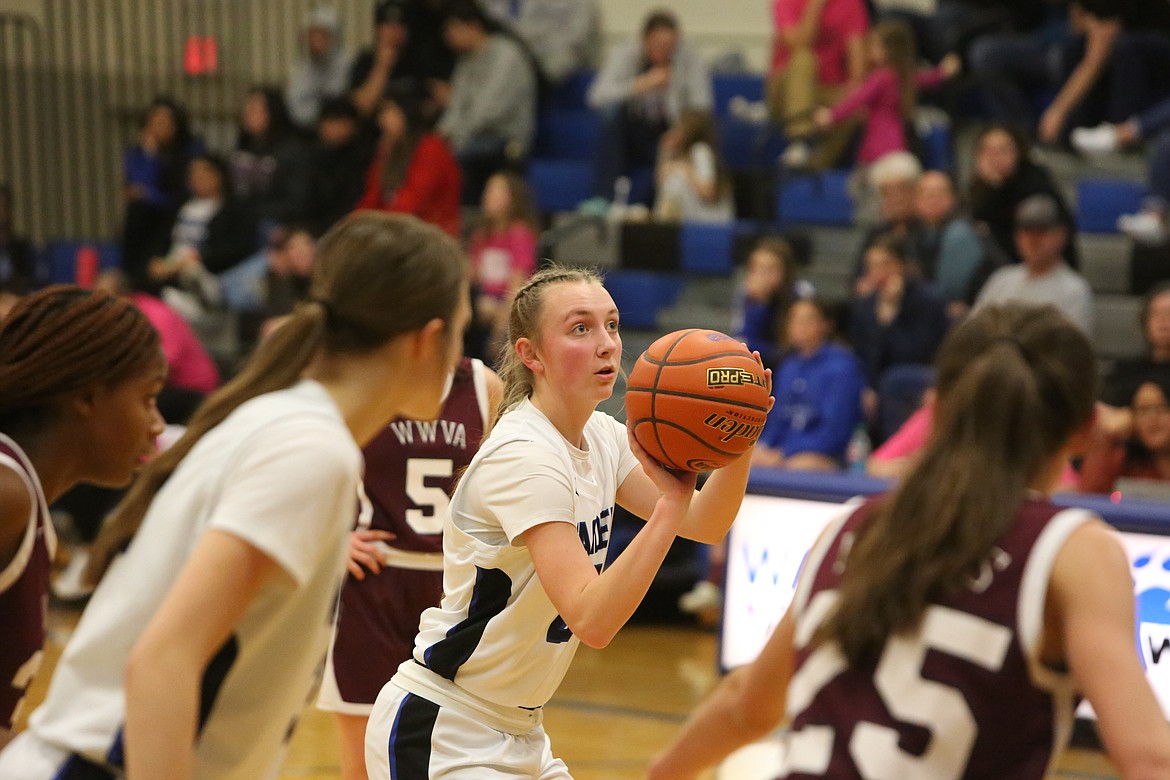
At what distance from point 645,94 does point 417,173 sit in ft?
5.88

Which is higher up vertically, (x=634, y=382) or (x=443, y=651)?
(x=634, y=382)

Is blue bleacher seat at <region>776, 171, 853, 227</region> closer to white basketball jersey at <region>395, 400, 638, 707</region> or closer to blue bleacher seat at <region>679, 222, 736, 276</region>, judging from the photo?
blue bleacher seat at <region>679, 222, 736, 276</region>

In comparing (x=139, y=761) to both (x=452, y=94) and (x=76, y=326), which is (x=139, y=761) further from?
(x=452, y=94)

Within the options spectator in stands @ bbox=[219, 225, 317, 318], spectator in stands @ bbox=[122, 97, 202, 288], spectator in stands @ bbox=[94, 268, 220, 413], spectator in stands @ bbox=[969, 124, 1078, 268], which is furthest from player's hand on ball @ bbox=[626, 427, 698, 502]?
spectator in stands @ bbox=[122, 97, 202, 288]

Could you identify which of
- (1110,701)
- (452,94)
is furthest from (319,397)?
(452,94)

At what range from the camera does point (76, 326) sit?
2438mm

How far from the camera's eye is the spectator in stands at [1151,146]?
8609 mm

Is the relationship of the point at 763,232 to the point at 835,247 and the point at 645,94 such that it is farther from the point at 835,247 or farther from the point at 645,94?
the point at 645,94

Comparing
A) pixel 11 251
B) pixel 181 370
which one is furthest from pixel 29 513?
pixel 11 251

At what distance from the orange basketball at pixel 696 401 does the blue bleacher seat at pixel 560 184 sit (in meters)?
8.81

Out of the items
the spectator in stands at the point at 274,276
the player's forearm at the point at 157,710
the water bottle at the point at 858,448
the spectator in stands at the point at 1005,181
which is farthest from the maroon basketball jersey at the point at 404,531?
the spectator in stands at the point at 1005,181

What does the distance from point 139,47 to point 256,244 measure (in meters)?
3.45

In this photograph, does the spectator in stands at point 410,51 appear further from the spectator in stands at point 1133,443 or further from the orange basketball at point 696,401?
the orange basketball at point 696,401

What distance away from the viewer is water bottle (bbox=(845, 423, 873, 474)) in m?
7.82
